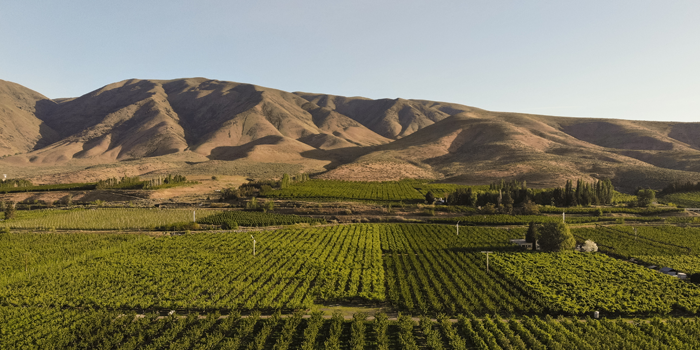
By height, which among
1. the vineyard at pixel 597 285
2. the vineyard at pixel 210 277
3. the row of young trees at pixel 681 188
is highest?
the row of young trees at pixel 681 188

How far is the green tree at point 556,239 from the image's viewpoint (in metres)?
42.1

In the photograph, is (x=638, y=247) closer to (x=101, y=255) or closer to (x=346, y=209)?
(x=346, y=209)

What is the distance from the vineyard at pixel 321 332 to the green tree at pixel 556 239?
1780 centimetres

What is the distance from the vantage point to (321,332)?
2239cm

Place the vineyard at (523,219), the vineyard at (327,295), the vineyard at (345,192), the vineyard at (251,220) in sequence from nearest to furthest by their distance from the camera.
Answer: the vineyard at (327,295)
the vineyard at (251,220)
the vineyard at (523,219)
the vineyard at (345,192)

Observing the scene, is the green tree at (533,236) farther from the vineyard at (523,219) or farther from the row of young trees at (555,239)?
the vineyard at (523,219)

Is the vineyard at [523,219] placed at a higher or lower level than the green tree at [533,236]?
lower

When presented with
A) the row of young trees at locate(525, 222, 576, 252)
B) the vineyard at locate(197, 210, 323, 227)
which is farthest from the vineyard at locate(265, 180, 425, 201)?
the row of young trees at locate(525, 222, 576, 252)

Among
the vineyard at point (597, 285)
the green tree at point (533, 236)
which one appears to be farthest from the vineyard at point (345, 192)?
the vineyard at point (597, 285)

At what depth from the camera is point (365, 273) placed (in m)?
33.1

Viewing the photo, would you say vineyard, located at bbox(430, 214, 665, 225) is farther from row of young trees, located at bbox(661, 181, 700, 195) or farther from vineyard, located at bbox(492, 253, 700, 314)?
row of young trees, located at bbox(661, 181, 700, 195)

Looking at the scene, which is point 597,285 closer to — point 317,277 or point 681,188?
point 317,277

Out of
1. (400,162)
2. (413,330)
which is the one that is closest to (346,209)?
(413,330)

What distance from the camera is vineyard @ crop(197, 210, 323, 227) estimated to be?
59.8 metres
